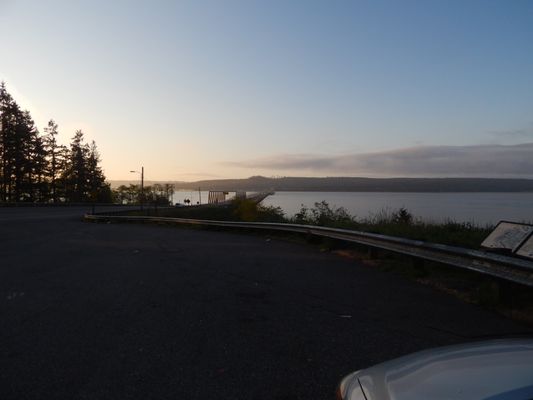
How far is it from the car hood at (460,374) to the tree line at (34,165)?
169 feet

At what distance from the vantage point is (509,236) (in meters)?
6.83

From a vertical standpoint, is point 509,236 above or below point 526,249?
above

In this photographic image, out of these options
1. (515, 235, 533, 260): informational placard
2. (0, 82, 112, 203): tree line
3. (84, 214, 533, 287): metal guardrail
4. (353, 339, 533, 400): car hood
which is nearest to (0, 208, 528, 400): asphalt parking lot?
→ (84, 214, 533, 287): metal guardrail

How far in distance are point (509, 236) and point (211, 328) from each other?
15.3 feet

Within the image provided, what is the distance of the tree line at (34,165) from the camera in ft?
213

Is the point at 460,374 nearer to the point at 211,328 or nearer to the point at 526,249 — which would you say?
the point at 211,328

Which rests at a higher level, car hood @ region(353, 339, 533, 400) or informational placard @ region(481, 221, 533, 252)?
informational placard @ region(481, 221, 533, 252)

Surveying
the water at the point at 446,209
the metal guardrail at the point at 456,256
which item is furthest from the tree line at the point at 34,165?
the metal guardrail at the point at 456,256

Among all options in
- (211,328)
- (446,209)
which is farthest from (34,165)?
(211,328)

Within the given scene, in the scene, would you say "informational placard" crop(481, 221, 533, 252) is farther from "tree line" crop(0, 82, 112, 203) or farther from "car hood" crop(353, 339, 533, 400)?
"tree line" crop(0, 82, 112, 203)

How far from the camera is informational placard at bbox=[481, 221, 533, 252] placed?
257 inches

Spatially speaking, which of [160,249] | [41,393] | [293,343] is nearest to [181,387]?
[41,393]

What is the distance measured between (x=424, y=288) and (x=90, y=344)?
5074 millimetres

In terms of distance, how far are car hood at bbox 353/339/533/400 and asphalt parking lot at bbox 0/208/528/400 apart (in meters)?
1.45
